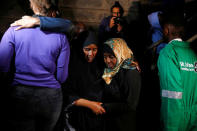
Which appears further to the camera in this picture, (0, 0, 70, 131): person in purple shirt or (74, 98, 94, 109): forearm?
(74, 98, 94, 109): forearm

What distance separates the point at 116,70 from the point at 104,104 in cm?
44

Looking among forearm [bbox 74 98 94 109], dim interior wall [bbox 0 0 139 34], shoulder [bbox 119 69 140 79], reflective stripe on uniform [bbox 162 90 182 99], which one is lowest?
forearm [bbox 74 98 94 109]

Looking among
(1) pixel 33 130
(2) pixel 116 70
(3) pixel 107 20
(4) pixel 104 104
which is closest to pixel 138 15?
(3) pixel 107 20

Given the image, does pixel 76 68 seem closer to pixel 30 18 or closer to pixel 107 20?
pixel 30 18

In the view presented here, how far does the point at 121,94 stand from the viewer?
2055 mm

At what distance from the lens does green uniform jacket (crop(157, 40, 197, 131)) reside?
5.73ft

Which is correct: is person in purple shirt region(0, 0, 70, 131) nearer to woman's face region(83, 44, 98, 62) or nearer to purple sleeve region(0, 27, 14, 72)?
purple sleeve region(0, 27, 14, 72)

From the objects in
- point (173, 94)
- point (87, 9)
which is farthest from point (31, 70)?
point (87, 9)

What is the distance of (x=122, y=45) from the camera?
2277 millimetres

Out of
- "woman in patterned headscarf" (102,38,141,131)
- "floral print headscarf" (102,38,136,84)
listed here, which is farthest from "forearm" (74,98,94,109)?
"floral print headscarf" (102,38,136,84)

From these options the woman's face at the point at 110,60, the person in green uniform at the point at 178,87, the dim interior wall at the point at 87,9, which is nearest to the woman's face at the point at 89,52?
the woman's face at the point at 110,60

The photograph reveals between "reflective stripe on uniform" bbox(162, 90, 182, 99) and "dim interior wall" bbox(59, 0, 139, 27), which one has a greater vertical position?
"dim interior wall" bbox(59, 0, 139, 27)

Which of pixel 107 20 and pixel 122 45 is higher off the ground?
pixel 107 20

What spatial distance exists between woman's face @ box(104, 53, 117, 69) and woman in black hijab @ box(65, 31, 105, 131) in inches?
5.7
